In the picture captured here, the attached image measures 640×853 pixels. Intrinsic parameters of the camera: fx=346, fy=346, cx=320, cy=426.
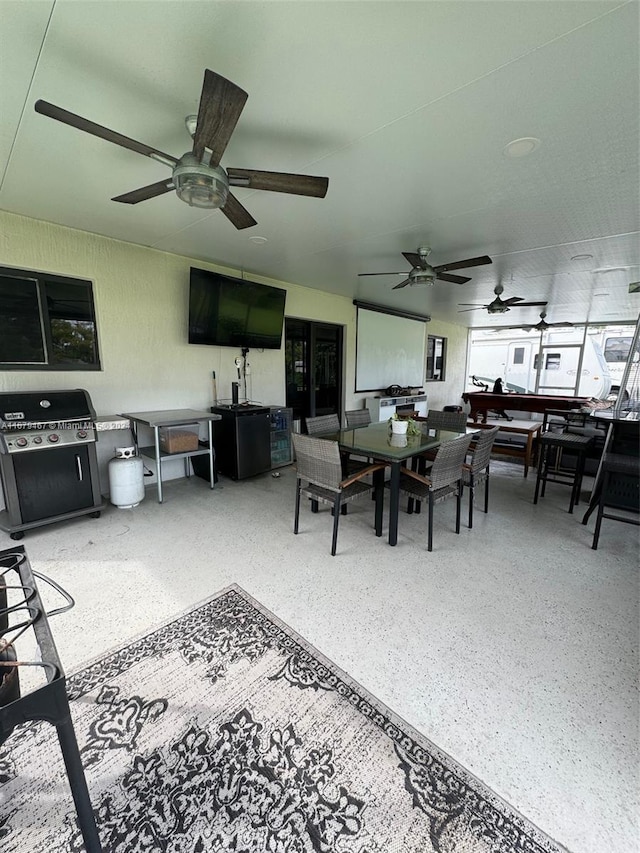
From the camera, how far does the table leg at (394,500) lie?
278 cm

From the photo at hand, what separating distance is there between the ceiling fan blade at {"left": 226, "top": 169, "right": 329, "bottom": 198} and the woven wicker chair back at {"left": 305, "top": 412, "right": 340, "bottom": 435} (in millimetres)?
2215

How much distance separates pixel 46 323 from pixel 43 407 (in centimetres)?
93

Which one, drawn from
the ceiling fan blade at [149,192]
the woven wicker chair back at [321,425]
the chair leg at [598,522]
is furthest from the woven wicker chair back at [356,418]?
the ceiling fan blade at [149,192]

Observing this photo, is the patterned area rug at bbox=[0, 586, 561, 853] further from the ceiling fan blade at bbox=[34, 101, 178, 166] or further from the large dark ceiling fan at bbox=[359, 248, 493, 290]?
the large dark ceiling fan at bbox=[359, 248, 493, 290]

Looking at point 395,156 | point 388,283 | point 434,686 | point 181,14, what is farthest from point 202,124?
point 388,283

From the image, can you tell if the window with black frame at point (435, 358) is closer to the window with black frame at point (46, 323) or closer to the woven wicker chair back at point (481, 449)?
the woven wicker chair back at point (481, 449)

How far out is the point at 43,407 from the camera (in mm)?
2990

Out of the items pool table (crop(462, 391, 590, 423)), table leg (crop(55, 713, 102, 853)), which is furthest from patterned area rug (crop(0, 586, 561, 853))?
pool table (crop(462, 391, 590, 423))

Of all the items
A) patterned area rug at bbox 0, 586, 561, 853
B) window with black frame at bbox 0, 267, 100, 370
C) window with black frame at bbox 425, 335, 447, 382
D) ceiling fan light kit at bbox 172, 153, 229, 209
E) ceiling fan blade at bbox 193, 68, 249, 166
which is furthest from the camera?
window with black frame at bbox 425, 335, 447, 382

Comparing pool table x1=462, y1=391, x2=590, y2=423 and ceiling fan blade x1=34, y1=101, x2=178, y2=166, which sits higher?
ceiling fan blade x1=34, y1=101, x2=178, y2=166

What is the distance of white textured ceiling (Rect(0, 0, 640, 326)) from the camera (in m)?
1.30

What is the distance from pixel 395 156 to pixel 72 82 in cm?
169

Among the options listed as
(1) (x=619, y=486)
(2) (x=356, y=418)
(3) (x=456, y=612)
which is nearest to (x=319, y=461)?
(3) (x=456, y=612)

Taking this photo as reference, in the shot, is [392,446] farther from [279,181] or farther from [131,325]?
[131,325]
